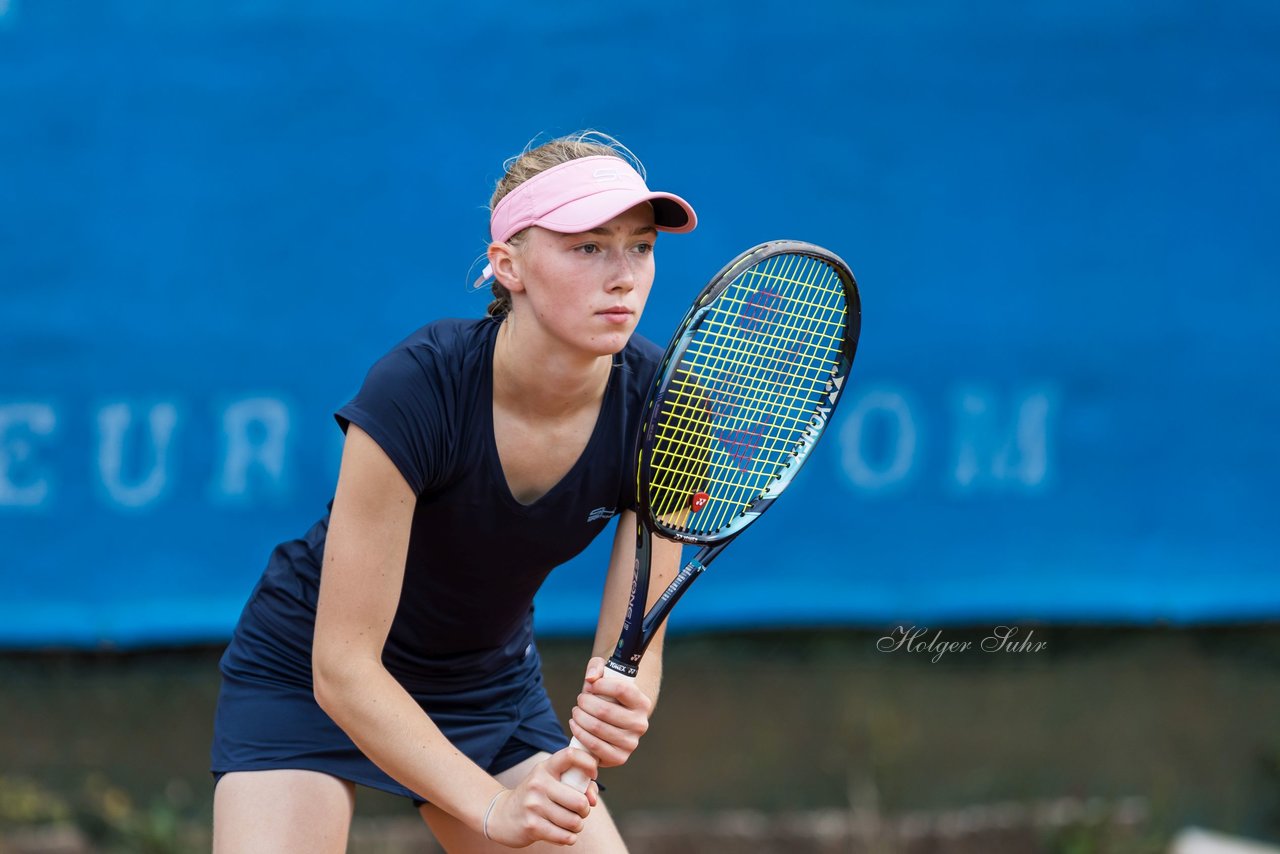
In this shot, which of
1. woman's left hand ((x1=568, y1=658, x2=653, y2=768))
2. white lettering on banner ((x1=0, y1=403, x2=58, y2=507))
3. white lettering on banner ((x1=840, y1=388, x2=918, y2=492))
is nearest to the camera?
woman's left hand ((x1=568, y1=658, x2=653, y2=768))

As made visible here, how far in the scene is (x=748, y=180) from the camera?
4.66 meters

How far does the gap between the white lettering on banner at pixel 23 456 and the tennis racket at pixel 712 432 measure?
2174 mm

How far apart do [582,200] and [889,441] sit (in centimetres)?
234

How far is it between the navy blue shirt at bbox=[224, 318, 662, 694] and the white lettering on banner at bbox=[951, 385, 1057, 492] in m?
2.05

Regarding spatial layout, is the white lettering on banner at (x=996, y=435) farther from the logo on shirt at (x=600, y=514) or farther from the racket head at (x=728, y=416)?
the logo on shirt at (x=600, y=514)

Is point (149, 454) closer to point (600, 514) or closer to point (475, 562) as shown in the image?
point (475, 562)

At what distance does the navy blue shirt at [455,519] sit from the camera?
2.65 m

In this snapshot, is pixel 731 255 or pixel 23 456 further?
pixel 731 255

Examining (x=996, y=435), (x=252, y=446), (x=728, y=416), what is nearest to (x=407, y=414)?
(x=728, y=416)

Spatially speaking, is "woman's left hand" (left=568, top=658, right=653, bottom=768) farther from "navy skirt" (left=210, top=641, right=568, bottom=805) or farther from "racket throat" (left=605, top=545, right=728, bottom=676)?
"navy skirt" (left=210, top=641, right=568, bottom=805)

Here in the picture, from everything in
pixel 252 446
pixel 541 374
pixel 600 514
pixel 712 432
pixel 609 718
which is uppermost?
pixel 541 374

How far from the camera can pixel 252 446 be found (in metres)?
4.55

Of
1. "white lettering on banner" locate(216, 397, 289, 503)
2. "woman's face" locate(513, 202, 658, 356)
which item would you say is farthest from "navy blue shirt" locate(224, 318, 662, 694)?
"white lettering on banner" locate(216, 397, 289, 503)

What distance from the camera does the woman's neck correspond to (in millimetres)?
2703
